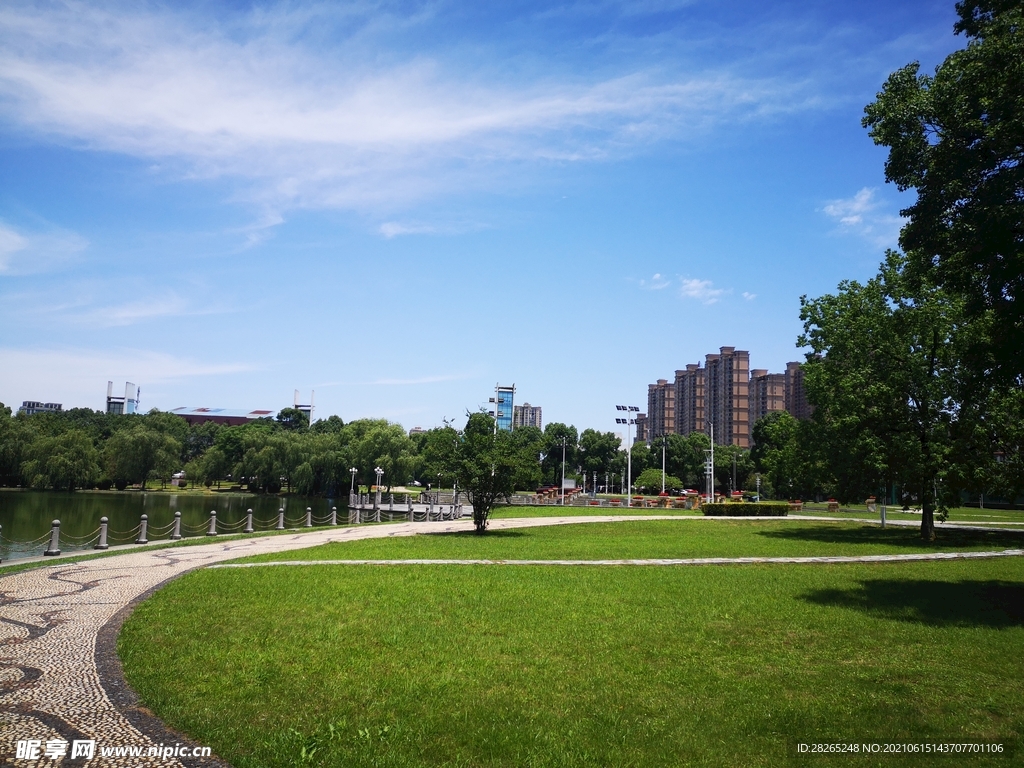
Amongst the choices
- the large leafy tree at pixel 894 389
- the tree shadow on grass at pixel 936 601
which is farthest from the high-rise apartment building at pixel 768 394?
the tree shadow on grass at pixel 936 601

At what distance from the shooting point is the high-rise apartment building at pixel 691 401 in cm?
15250

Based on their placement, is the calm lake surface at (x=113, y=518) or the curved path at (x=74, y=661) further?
the calm lake surface at (x=113, y=518)

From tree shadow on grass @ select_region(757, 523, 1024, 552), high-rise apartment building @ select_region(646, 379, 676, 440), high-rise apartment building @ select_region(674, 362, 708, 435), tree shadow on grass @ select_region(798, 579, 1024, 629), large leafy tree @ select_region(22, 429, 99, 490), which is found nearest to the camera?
tree shadow on grass @ select_region(798, 579, 1024, 629)

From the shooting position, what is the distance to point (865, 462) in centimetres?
2628

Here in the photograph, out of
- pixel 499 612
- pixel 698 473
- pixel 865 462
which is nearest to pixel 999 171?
pixel 499 612

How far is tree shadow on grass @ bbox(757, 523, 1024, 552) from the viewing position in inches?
987

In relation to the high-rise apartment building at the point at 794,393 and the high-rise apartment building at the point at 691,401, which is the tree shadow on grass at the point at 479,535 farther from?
the high-rise apartment building at the point at 691,401

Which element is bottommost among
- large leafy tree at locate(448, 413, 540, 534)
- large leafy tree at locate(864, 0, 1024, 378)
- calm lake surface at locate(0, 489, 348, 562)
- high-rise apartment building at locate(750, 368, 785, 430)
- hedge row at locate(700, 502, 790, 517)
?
calm lake surface at locate(0, 489, 348, 562)

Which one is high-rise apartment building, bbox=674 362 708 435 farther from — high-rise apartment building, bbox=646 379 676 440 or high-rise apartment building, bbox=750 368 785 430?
high-rise apartment building, bbox=750 368 785 430

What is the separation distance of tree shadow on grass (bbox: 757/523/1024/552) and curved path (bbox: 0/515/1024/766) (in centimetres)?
2224

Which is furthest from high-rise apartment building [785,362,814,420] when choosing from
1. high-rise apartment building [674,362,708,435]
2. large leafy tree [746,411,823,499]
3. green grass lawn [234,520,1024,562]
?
green grass lawn [234,520,1024,562]

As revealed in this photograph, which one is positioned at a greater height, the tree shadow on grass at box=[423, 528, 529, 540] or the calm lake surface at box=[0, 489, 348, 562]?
the tree shadow on grass at box=[423, 528, 529, 540]
